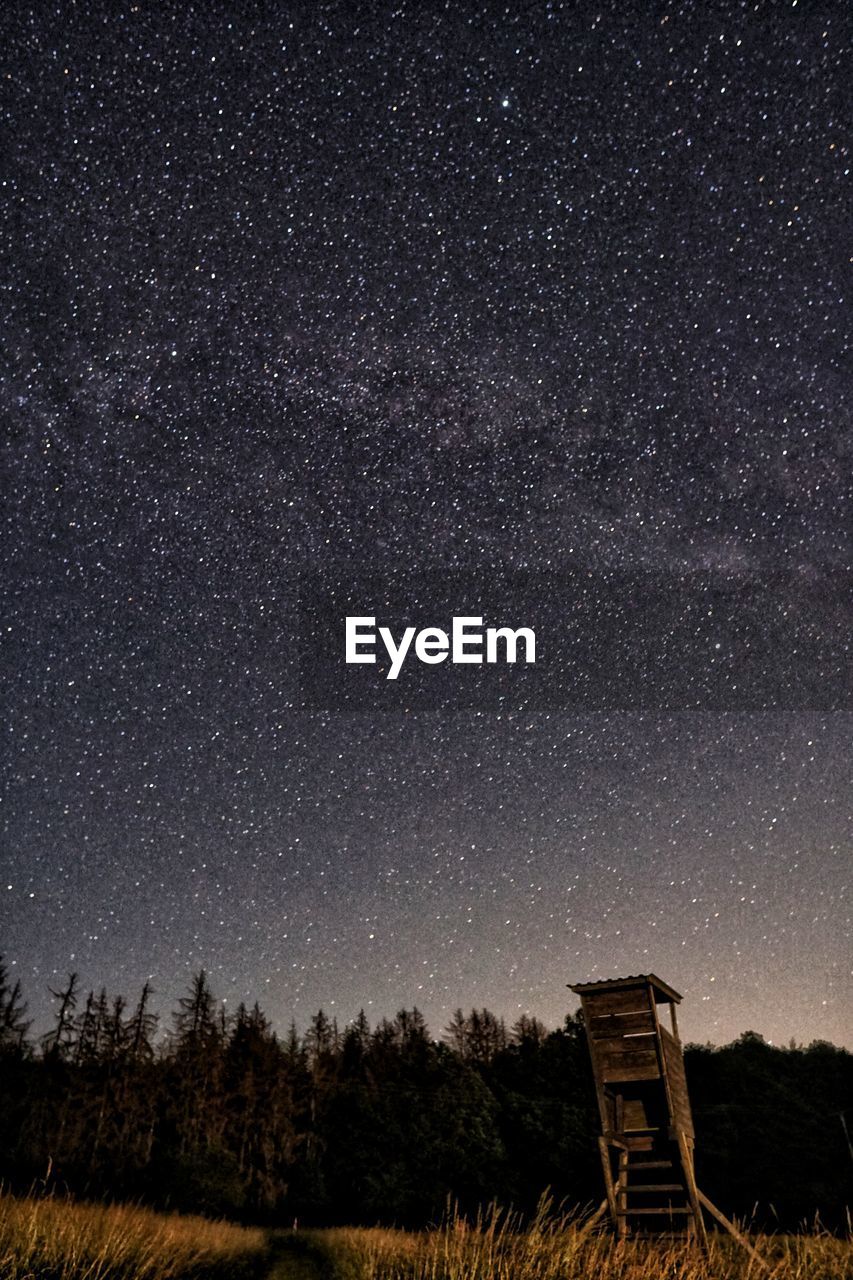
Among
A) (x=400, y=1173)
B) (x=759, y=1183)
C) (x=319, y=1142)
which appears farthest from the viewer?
(x=319, y=1142)

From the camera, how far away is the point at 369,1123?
132ft

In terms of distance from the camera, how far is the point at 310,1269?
15578 mm

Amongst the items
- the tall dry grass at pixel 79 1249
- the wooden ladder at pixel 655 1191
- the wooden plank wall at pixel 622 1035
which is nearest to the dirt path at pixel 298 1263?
the tall dry grass at pixel 79 1249

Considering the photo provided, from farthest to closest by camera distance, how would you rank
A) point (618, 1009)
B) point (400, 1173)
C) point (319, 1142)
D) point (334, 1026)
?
point (334, 1026)
point (319, 1142)
point (400, 1173)
point (618, 1009)

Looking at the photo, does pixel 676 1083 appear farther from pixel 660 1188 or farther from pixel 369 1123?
pixel 369 1123

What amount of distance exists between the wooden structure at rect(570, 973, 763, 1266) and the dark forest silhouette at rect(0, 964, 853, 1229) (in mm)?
10394

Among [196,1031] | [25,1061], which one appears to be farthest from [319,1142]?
[25,1061]

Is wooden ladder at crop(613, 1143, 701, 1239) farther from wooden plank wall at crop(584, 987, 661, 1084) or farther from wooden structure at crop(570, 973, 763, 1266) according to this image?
wooden plank wall at crop(584, 987, 661, 1084)

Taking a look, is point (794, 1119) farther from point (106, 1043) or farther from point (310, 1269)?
point (106, 1043)

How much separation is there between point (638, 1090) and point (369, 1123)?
2634 centimetres

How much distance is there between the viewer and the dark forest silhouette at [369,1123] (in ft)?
112

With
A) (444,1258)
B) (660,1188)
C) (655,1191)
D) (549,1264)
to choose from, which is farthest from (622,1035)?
(549,1264)

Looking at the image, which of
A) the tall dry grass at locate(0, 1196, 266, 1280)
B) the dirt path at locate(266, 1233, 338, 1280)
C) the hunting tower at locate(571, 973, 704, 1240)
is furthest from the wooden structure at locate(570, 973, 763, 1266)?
the tall dry grass at locate(0, 1196, 266, 1280)

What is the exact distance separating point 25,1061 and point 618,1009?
46684mm
